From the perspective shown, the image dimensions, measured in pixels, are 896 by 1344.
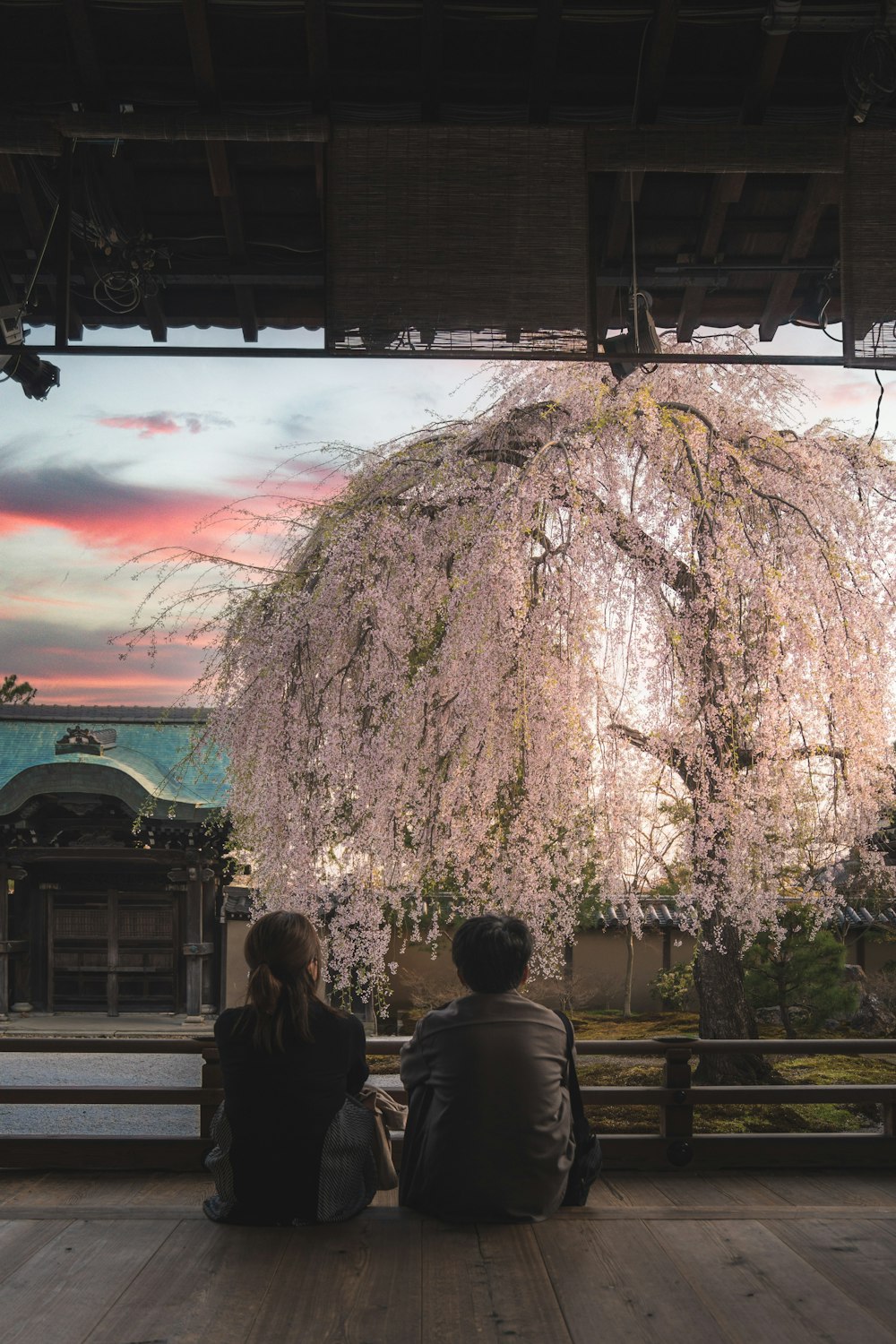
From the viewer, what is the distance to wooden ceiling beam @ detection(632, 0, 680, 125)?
310cm

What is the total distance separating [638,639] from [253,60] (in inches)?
175

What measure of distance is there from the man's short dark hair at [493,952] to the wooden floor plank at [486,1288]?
619 mm

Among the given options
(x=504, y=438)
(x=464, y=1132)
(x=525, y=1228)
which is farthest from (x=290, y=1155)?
(x=504, y=438)

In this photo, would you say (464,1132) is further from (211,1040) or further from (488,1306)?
(211,1040)

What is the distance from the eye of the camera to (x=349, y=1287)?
262 centimetres

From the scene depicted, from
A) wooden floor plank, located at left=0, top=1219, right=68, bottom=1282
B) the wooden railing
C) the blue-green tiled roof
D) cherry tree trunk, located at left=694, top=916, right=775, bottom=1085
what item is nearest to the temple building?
the blue-green tiled roof

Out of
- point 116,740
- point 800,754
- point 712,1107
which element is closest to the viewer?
point 800,754

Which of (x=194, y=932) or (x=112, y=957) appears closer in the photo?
(x=194, y=932)

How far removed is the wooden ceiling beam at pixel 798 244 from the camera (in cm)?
370

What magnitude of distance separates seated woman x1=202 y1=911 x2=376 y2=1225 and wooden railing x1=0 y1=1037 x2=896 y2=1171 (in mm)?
869

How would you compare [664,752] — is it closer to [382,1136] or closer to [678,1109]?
[678,1109]

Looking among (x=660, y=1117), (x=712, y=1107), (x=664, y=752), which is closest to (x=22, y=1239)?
(x=660, y=1117)

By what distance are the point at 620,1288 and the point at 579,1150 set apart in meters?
0.52

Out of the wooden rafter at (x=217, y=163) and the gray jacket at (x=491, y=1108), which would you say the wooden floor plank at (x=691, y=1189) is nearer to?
the gray jacket at (x=491, y=1108)
